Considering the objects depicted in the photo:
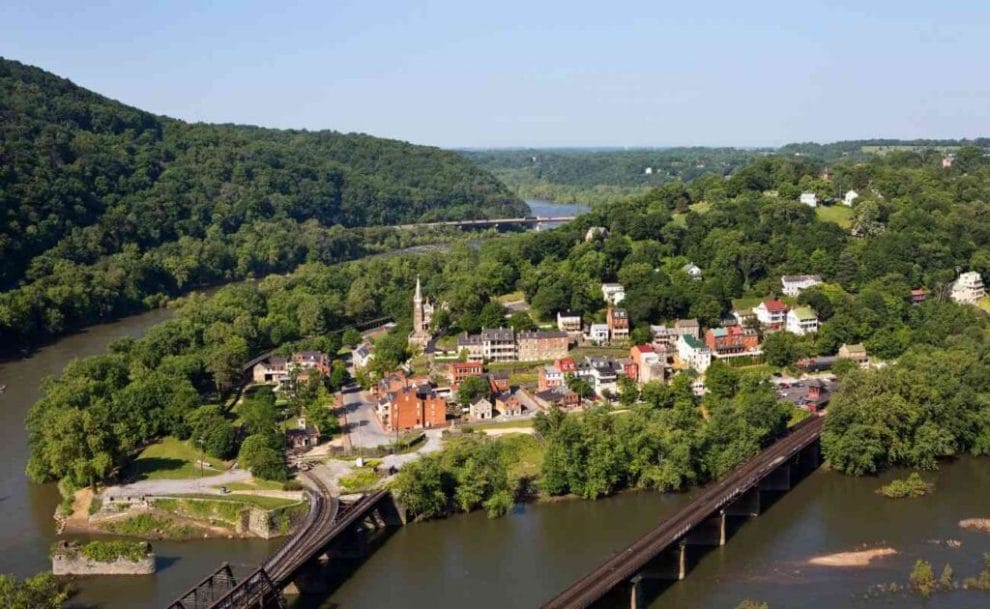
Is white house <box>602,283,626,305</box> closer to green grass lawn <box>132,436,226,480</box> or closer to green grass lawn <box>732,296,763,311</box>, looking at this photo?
green grass lawn <box>732,296,763,311</box>

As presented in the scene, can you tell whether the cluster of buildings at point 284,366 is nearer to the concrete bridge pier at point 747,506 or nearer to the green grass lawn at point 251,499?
the green grass lawn at point 251,499

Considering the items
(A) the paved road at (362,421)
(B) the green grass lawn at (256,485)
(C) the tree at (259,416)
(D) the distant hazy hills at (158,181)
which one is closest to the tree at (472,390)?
(A) the paved road at (362,421)

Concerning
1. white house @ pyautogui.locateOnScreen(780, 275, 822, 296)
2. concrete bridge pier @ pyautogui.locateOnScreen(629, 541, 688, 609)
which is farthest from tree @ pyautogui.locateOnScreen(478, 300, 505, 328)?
concrete bridge pier @ pyautogui.locateOnScreen(629, 541, 688, 609)

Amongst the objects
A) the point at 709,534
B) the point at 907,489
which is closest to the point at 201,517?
the point at 709,534

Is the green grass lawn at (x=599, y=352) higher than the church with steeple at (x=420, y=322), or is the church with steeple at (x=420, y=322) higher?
the church with steeple at (x=420, y=322)

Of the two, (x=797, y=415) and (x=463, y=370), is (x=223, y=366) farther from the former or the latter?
(x=797, y=415)
